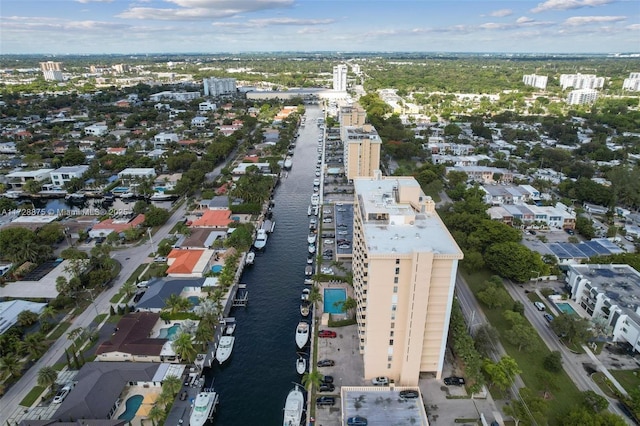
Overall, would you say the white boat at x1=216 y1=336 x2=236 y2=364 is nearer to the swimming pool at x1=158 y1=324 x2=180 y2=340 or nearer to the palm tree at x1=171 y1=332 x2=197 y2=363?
the palm tree at x1=171 y1=332 x2=197 y2=363

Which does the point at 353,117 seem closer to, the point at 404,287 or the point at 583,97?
the point at 404,287

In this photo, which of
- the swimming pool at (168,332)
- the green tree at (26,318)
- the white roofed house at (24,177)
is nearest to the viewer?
the swimming pool at (168,332)

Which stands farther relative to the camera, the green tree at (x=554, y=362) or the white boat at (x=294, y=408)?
the green tree at (x=554, y=362)

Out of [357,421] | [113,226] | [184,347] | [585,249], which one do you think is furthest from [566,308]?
[113,226]

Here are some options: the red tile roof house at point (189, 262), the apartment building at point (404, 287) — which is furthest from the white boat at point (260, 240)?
the apartment building at point (404, 287)

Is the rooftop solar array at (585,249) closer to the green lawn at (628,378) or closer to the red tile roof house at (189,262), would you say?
the green lawn at (628,378)

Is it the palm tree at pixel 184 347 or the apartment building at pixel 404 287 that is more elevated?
the apartment building at pixel 404 287
